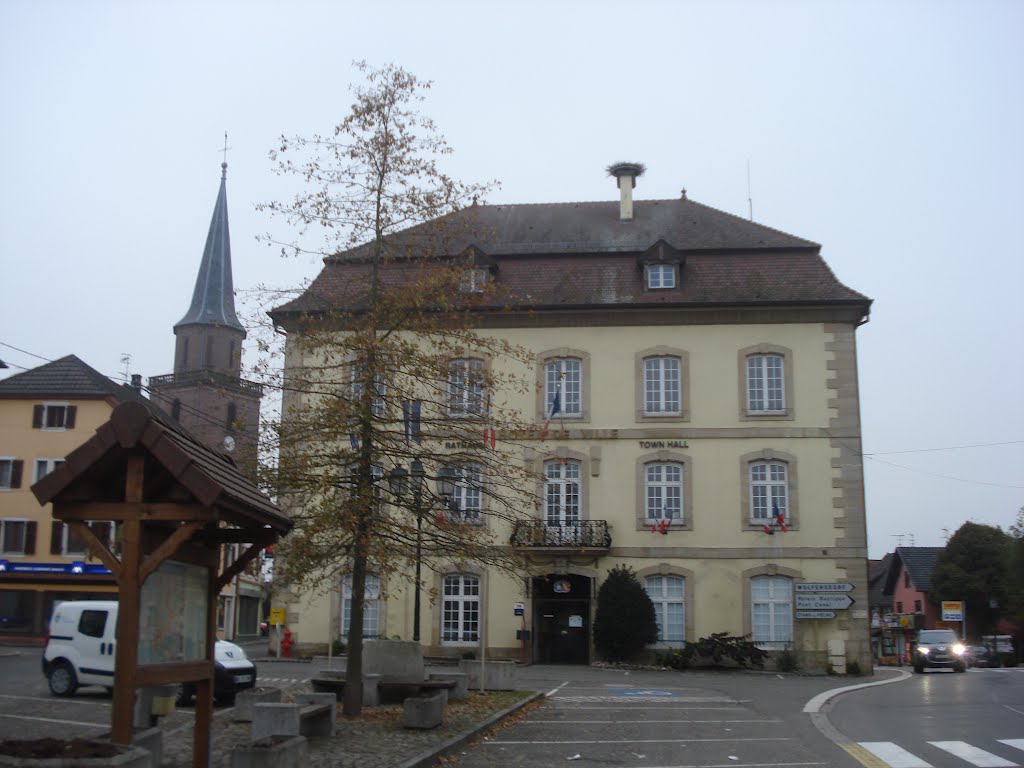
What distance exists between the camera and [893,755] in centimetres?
1307

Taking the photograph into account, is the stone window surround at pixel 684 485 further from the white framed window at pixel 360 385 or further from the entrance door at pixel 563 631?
the white framed window at pixel 360 385

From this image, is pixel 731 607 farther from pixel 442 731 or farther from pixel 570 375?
pixel 442 731

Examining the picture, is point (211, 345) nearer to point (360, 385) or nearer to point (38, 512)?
point (38, 512)

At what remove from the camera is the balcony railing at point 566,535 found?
32.4m

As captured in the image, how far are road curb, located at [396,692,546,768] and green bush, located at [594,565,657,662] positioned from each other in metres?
13.6

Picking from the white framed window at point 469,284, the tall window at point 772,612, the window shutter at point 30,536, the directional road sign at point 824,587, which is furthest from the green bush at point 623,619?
the window shutter at point 30,536

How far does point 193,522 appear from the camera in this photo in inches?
353

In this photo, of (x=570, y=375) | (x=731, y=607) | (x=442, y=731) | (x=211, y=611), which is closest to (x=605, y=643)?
(x=731, y=607)

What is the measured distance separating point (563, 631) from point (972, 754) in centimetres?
2087

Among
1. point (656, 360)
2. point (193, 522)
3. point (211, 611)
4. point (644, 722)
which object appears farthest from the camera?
point (656, 360)

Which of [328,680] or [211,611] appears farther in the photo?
[328,680]

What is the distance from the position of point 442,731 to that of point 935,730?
22.2 ft

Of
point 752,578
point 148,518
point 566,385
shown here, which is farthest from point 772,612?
point 148,518

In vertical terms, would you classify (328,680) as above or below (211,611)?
below
